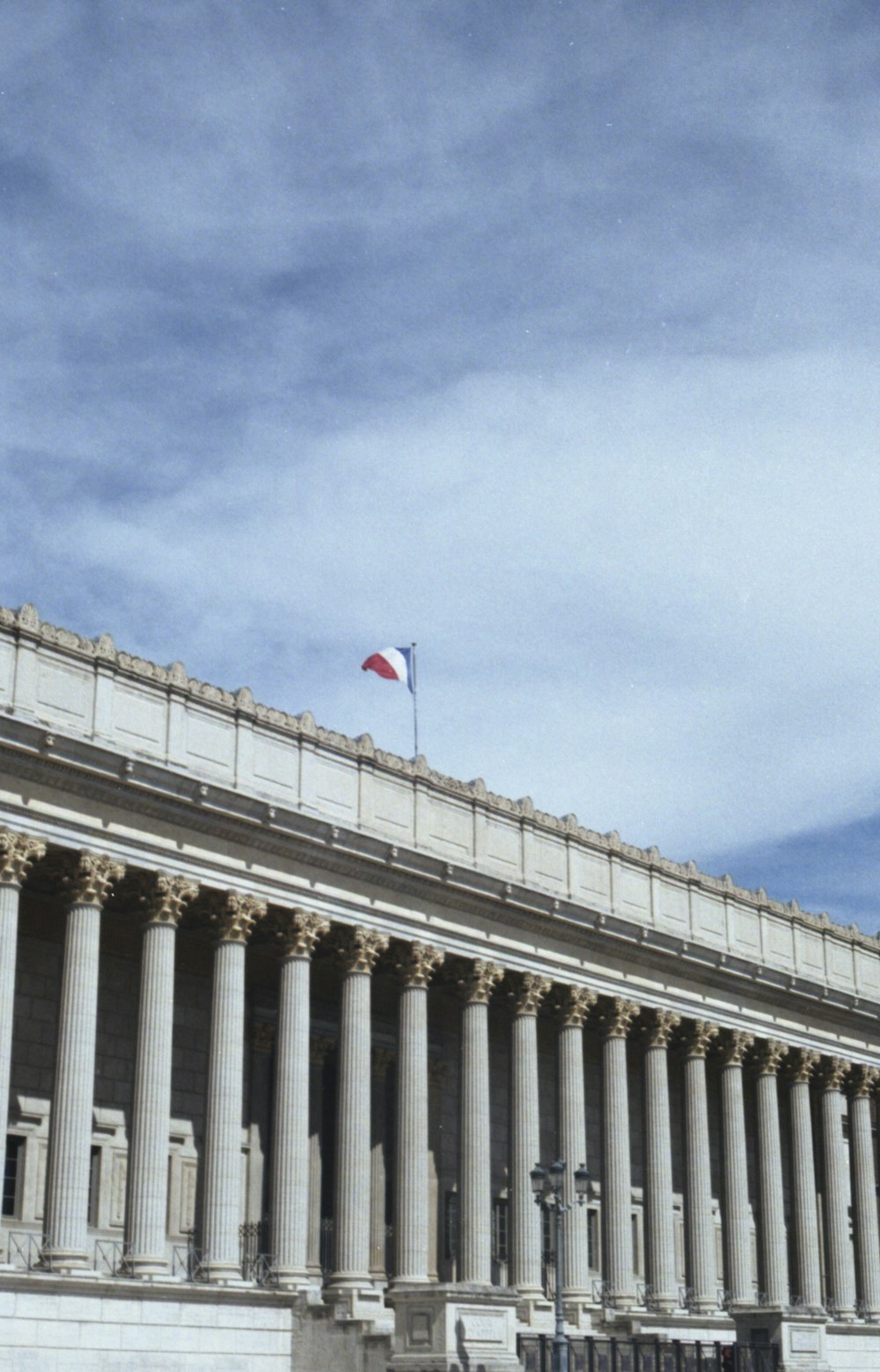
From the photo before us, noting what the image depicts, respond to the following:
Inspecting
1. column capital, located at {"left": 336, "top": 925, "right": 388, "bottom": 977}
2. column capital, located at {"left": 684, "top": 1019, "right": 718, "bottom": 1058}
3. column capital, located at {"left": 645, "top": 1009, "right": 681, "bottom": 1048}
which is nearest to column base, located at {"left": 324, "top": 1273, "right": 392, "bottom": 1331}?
column capital, located at {"left": 336, "top": 925, "right": 388, "bottom": 977}

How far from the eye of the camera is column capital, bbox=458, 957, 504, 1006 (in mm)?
57469

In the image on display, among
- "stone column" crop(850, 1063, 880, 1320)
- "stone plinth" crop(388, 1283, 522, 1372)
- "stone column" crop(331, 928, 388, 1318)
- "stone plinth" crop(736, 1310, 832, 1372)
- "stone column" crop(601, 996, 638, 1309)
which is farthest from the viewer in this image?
"stone column" crop(850, 1063, 880, 1320)

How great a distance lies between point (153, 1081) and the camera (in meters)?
46.8

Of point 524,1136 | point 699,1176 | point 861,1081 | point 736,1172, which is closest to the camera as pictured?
point 524,1136

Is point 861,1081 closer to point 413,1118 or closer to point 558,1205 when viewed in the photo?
point 413,1118

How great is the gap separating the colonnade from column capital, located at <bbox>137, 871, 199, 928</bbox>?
2.0 inches

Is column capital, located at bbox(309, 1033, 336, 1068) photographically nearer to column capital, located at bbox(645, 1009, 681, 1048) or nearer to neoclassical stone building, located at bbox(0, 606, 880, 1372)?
neoclassical stone building, located at bbox(0, 606, 880, 1372)

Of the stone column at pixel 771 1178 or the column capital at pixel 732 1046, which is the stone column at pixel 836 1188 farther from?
the column capital at pixel 732 1046

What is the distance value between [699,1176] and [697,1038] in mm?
4686

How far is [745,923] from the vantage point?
234 feet

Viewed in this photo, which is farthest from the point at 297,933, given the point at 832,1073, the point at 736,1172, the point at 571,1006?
the point at 832,1073

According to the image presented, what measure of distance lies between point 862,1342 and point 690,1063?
10.6 metres

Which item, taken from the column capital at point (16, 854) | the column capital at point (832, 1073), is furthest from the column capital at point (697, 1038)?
the column capital at point (16, 854)

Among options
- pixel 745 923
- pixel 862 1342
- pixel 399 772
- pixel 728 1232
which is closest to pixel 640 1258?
pixel 728 1232
